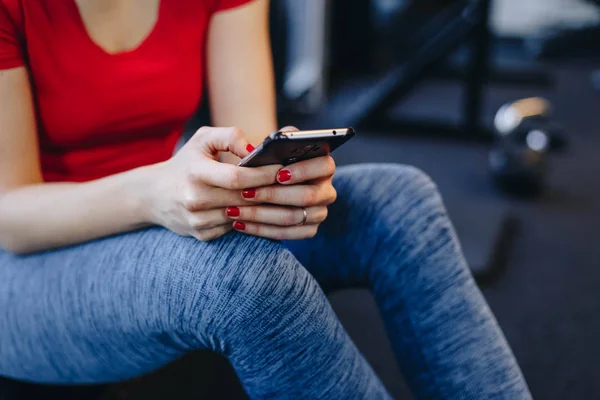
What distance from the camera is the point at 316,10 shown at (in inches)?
107

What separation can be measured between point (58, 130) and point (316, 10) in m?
2.20

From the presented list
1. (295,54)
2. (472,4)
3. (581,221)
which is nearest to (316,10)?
(295,54)

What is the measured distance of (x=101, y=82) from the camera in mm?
683

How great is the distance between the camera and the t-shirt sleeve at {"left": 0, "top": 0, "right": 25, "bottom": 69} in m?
0.60

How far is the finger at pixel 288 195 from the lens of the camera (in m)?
0.56

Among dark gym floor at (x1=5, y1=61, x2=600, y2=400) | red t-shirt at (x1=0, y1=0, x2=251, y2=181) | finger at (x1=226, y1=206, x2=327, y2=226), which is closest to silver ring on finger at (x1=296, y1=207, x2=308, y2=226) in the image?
finger at (x1=226, y1=206, x2=327, y2=226)

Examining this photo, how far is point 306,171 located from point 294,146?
2.3 inches

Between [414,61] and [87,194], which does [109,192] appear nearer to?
[87,194]

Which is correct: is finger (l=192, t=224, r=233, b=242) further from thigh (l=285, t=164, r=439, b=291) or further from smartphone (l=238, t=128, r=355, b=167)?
thigh (l=285, t=164, r=439, b=291)

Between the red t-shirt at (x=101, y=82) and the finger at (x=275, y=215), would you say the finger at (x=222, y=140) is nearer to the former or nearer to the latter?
the finger at (x=275, y=215)

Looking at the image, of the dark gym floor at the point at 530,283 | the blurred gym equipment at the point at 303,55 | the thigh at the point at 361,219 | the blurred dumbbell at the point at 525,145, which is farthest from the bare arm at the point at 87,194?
the blurred gym equipment at the point at 303,55

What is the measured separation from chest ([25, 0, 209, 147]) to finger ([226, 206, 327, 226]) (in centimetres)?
25

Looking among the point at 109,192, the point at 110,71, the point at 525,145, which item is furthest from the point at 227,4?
the point at 525,145

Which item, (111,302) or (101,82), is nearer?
(111,302)
